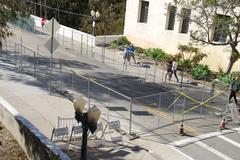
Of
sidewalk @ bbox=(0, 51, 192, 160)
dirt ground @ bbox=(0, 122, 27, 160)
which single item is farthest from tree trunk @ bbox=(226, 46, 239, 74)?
dirt ground @ bbox=(0, 122, 27, 160)

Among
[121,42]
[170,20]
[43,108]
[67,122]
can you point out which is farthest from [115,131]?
[121,42]

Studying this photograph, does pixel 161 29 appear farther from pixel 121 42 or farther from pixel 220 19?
pixel 220 19

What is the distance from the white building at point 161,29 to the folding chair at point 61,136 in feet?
56.1

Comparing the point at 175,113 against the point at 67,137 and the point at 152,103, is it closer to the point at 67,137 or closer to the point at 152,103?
the point at 152,103

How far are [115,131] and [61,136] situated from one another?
227cm

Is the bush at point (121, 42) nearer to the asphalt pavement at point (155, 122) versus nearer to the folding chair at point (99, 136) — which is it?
the asphalt pavement at point (155, 122)

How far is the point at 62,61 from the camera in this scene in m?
29.1

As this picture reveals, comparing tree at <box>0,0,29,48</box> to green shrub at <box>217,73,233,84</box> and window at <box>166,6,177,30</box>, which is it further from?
window at <box>166,6,177,30</box>

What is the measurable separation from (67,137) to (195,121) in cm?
635

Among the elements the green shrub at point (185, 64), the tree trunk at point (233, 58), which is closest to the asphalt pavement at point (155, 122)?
the tree trunk at point (233, 58)

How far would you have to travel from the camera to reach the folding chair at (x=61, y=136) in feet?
47.4

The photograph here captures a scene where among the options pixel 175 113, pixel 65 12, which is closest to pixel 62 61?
pixel 175 113

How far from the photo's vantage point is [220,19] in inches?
1009

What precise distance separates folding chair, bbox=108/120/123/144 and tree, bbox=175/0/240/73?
11.9 metres
